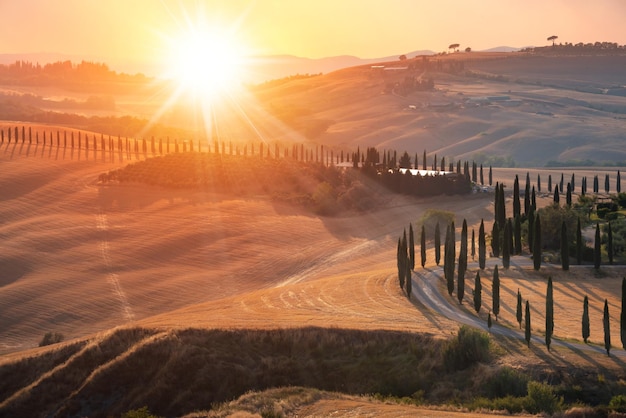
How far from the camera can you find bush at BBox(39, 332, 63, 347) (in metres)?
52.8

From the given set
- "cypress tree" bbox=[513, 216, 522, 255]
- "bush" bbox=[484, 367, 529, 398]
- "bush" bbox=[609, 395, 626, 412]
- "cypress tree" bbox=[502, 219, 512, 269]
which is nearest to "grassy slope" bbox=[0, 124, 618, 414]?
"bush" bbox=[484, 367, 529, 398]

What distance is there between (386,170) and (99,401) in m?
62.7

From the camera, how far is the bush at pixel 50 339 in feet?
173

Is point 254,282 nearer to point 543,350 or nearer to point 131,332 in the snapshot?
point 131,332

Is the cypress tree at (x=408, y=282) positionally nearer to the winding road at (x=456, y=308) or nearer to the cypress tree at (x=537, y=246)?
the winding road at (x=456, y=308)

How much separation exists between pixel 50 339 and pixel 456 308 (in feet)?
73.0

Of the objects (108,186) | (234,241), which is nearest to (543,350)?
(234,241)

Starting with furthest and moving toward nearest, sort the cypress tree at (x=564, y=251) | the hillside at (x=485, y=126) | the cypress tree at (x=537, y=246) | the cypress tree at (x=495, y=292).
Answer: the hillside at (x=485, y=126)
the cypress tree at (x=564, y=251)
the cypress tree at (x=537, y=246)
the cypress tree at (x=495, y=292)

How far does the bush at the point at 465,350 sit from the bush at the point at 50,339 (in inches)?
910

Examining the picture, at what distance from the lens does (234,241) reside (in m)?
79.2

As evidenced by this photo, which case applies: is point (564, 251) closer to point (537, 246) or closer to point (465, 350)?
point (537, 246)

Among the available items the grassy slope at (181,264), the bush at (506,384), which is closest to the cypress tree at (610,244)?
the grassy slope at (181,264)

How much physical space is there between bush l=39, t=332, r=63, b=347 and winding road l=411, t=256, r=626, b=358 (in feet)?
65.1

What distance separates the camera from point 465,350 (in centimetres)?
4044
